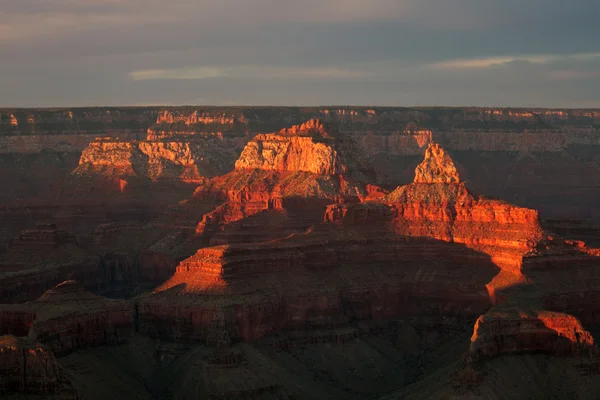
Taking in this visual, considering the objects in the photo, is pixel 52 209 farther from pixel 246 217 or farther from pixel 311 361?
pixel 311 361

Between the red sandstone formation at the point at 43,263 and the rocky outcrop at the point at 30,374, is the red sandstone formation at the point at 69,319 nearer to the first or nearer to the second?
the rocky outcrop at the point at 30,374

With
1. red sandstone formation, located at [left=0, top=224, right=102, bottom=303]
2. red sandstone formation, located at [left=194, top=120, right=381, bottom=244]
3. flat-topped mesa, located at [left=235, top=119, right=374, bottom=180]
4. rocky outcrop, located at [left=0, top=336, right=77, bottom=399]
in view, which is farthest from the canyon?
A: flat-topped mesa, located at [left=235, top=119, right=374, bottom=180]

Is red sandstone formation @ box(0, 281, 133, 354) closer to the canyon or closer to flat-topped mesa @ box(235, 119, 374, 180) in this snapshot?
the canyon

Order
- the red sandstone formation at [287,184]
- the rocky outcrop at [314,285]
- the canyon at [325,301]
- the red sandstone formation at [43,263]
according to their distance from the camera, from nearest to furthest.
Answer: the canyon at [325,301] → the rocky outcrop at [314,285] → the red sandstone formation at [43,263] → the red sandstone formation at [287,184]

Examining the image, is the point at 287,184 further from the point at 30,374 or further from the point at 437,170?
the point at 30,374

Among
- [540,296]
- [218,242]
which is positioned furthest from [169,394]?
[218,242]

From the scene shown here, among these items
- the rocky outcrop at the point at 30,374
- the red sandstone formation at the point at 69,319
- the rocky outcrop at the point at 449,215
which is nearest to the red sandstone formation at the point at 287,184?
the rocky outcrop at the point at 449,215
